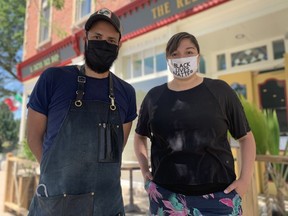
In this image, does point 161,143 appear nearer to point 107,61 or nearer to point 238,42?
point 107,61

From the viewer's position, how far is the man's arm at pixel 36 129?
151 centimetres

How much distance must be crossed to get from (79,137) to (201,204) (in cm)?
74

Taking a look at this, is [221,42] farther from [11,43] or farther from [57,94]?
[11,43]

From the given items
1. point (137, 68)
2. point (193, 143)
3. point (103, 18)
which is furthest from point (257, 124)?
point (137, 68)

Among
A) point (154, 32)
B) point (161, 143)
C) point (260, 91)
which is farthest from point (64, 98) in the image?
point (260, 91)

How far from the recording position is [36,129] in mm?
1545

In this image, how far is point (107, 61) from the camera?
1.69 meters

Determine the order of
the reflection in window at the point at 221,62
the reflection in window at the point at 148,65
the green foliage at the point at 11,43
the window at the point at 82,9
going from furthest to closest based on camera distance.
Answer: the green foliage at the point at 11,43 < the window at the point at 82,9 < the reflection in window at the point at 148,65 < the reflection in window at the point at 221,62

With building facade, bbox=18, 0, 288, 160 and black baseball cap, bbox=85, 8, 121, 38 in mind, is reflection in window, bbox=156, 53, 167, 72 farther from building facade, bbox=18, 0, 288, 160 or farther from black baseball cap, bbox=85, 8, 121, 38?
black baseball cap, bbox=85, 8, 121, 38

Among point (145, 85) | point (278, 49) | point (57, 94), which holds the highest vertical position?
point (278, 49)

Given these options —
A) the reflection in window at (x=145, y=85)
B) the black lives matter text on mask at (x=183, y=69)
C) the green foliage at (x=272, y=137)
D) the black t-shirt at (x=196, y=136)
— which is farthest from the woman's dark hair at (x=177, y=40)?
the reflection in window at (x=145, y=85)

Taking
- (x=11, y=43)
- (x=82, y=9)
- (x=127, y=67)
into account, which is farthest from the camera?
(x=11, y=43)

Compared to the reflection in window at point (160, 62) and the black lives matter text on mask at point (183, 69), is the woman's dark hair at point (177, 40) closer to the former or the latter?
the black lives matter text on mask at point (183, 69)

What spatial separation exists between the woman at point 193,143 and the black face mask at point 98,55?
371 mm
